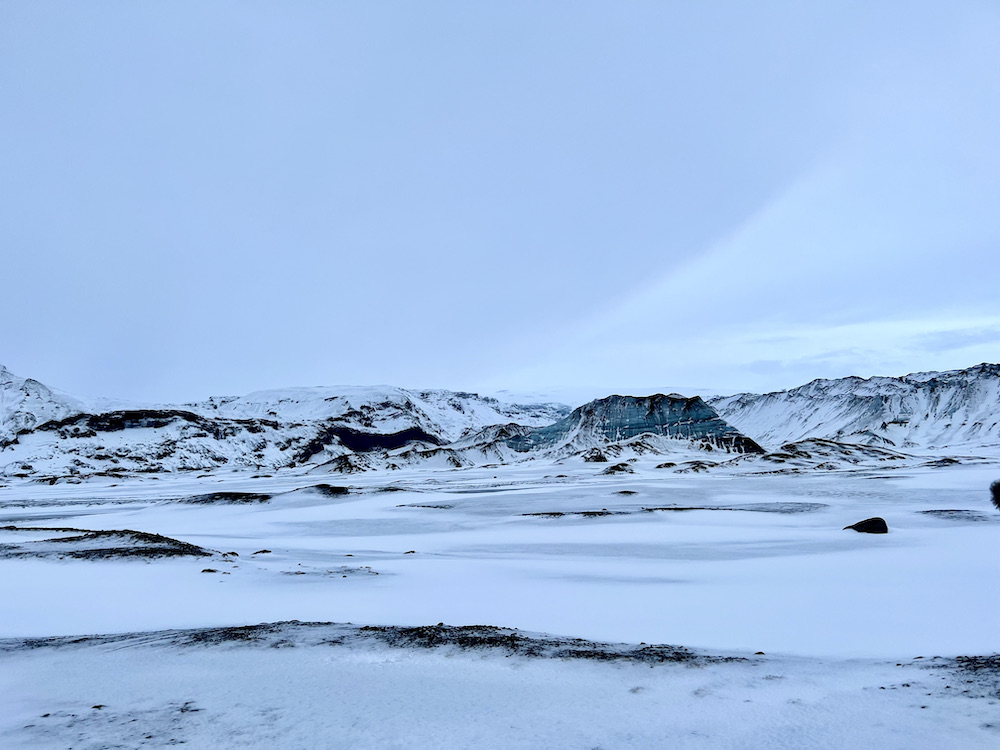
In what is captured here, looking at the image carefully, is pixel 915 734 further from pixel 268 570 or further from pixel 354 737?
pixel 268 570

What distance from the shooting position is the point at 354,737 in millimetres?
5348

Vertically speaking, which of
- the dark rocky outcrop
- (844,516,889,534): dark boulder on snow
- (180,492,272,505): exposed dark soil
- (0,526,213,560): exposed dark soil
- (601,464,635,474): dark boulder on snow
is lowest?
(601,464,635,474): dark boulder on snow

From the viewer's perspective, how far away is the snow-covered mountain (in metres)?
120

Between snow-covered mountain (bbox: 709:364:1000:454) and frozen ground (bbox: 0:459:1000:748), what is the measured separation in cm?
10541

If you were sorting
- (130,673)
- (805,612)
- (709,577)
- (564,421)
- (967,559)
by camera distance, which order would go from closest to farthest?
(130,673) < (805,612) < (709,577) < (967,559) < (564,421)

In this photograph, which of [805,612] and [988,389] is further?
[988,389]

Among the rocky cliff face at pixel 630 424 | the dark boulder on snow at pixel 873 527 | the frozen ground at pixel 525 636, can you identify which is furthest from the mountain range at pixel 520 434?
the frozen ground at pixel 525 636

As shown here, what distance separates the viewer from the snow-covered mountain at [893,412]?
120m

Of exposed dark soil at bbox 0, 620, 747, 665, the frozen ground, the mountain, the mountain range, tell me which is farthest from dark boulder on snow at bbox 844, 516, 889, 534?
the mountain

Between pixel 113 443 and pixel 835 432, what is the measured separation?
145 metres

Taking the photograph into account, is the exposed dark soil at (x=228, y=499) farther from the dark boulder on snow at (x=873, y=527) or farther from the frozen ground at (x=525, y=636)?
the dark boulder on snow at (x=873, y=527)

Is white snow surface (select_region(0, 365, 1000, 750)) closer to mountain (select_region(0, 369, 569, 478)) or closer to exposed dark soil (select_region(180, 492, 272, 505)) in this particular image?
exposed dark soil (select_region(180, 492, 272, 505))

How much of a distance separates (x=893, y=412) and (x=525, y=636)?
156237mm

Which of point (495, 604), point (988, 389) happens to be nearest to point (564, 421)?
point (988, 389)
